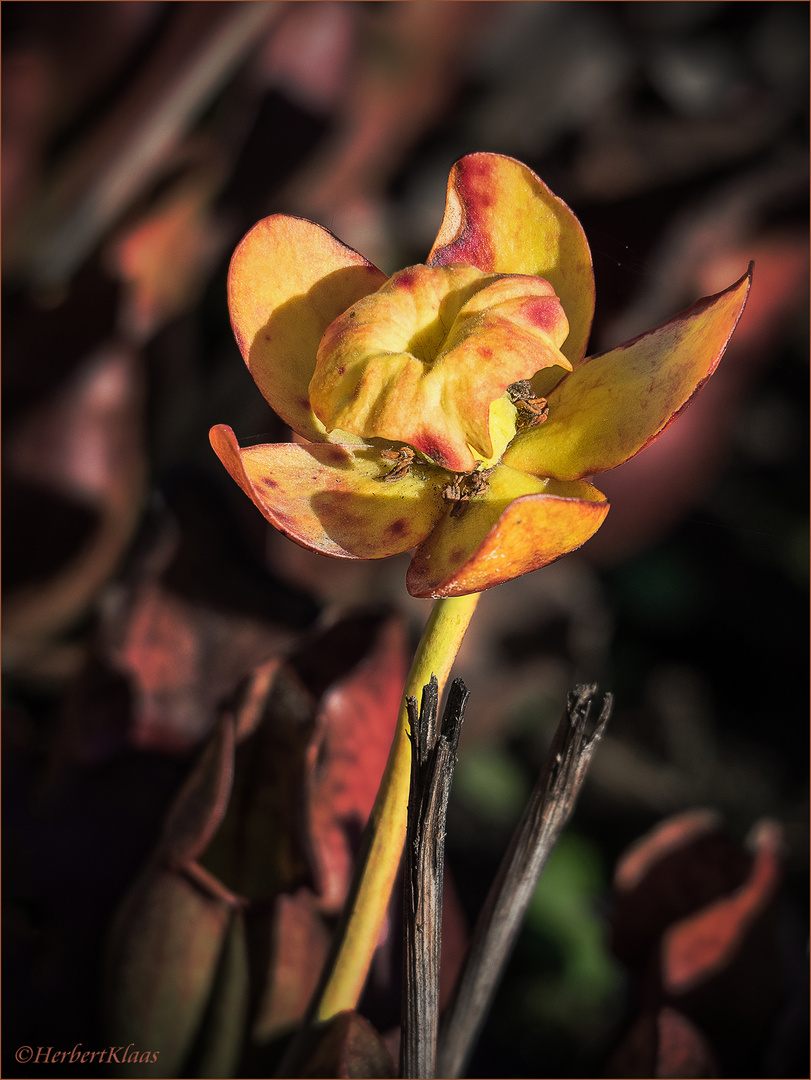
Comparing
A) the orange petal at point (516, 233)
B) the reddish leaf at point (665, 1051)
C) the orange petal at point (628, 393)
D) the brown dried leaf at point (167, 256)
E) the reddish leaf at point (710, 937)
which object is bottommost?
the reddish leaf at point (665, 1051)

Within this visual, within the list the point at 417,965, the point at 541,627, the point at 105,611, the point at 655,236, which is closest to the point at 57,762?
the point at 105,611

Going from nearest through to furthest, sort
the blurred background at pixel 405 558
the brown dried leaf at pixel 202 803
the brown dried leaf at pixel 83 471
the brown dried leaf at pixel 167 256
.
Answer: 1. the brown dried leaf at pixel 202 803
2. the blurred background at pixel 405 558
3. the brown dried leaf at pixel 83 471
4. the brown dried leaf at pixel 167 256

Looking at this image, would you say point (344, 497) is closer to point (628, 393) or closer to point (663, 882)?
point (628, 393)

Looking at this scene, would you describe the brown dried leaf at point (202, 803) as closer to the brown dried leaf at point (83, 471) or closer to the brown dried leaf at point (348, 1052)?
the brown dried leaf at point (348, 1052)

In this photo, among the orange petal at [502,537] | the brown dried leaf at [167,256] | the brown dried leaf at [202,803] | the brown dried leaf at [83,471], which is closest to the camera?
the orange petal at [502,537]

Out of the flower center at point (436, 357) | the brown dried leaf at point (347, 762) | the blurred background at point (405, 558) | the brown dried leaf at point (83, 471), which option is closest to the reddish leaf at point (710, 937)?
the blurred background at point (405, 558)

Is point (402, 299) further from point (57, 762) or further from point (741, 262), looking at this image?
point (741, 262)
